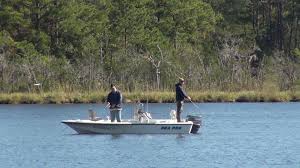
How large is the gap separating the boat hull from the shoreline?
2727 cm

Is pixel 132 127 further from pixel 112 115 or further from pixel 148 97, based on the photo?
pixel 148 97

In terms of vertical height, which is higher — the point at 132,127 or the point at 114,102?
the point at 114,102

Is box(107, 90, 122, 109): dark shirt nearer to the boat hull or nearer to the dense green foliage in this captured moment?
the boat hull

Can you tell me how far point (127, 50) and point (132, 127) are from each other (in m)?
44.2

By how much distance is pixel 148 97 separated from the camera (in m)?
65.8

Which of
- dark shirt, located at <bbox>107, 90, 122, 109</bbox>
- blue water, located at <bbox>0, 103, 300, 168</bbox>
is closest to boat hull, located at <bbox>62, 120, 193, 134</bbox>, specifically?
blue water, located at <bbox>0, 103, 300, 168</bbox>

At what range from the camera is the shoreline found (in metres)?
66.0

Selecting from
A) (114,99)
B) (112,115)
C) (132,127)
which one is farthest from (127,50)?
(132,127)

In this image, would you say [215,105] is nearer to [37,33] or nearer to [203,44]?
[37,33]

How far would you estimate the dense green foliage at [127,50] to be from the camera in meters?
73.0

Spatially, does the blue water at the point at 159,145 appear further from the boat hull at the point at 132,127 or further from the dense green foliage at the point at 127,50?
the dense green foliage at the point at 127,50

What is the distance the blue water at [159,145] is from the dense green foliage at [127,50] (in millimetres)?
20653

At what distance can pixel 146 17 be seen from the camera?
84.8 metres

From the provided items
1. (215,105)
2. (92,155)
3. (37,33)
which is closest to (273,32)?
(37,33)
